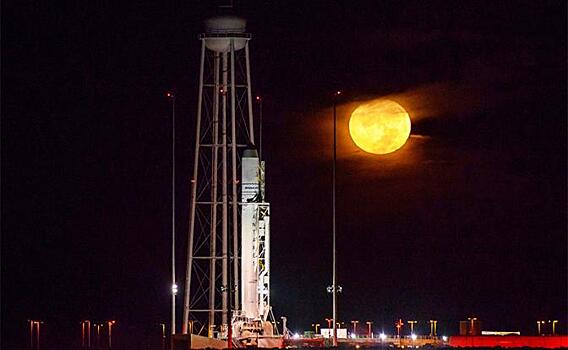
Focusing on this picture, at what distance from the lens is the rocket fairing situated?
92.7 metres

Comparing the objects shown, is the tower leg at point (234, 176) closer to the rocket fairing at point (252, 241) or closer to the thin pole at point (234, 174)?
the thin pole at point (234, 174)

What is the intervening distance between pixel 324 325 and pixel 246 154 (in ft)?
167

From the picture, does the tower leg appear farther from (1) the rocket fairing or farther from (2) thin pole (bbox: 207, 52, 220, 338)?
(2) thin pole (bbox: 207, 52, 220, 338)

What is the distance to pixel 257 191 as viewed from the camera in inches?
3666

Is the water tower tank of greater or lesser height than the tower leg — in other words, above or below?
above

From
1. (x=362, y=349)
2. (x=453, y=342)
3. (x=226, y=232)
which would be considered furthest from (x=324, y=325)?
(x=362, y=349)

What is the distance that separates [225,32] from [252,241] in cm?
1180

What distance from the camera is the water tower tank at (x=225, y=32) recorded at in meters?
91.9

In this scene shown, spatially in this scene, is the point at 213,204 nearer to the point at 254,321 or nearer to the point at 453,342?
the point at 254,321

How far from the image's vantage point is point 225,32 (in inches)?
3617

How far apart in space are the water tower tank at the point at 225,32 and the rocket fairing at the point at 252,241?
6.16 m

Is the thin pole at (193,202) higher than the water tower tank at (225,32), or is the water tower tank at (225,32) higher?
the water tower tank at (225,32)

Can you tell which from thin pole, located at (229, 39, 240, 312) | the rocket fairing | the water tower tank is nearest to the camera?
thin pole, located at (229, 39, 240, 312)

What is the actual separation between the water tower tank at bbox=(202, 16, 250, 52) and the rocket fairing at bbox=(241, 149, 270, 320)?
616cm
